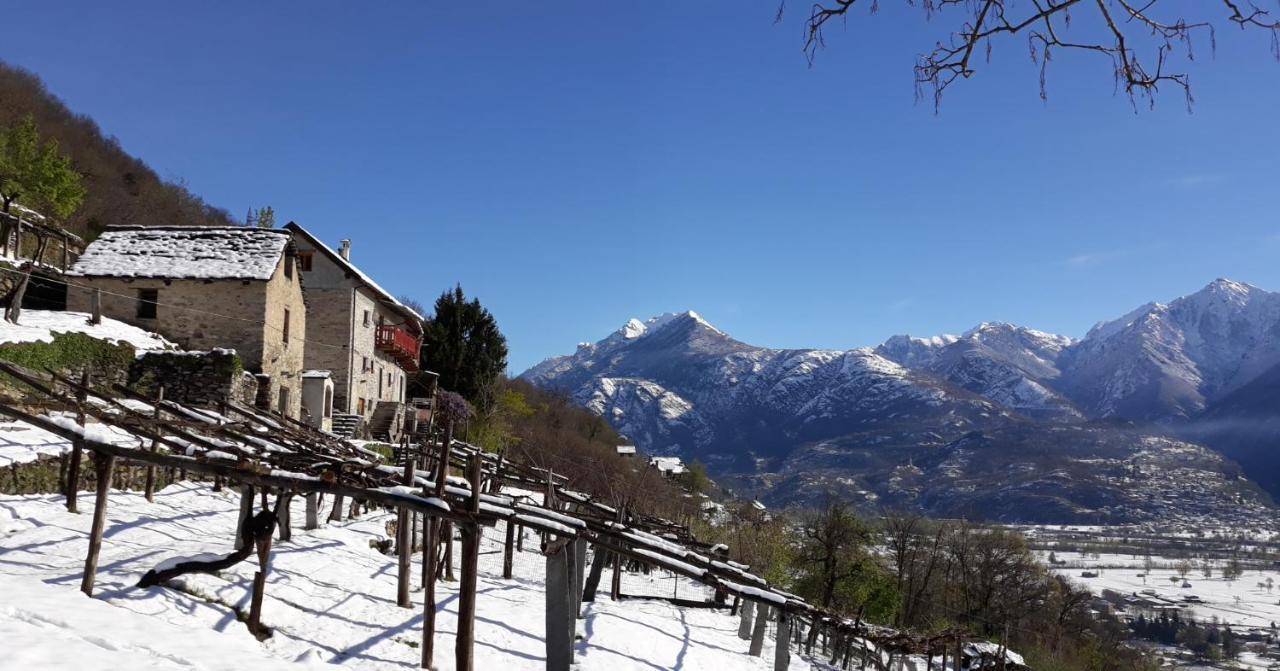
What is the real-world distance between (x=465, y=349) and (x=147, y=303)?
1001 inches

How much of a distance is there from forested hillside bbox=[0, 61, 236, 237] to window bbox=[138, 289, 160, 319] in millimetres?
23517

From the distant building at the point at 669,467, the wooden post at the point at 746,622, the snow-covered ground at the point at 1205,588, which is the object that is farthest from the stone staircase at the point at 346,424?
the snow-covered ground at the point at 1205,588

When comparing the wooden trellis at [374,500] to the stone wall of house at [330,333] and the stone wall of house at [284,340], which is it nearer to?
the stone wall of house at [284,340]

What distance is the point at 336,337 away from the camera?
126ft

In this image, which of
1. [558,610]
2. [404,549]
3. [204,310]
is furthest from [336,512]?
[204,310]

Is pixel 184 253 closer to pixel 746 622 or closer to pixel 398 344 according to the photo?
pixel 398 344

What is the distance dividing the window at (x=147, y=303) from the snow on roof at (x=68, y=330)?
133 centimetres

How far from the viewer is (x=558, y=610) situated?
12203 millimetres

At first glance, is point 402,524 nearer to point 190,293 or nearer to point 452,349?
point 190,293

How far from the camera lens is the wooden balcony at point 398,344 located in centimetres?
4272

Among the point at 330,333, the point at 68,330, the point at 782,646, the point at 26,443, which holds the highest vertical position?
the point at 330,333

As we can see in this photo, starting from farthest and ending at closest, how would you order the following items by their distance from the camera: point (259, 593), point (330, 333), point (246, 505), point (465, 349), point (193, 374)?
point (465, 349), point (330, 333), point (193, 374), point (246, 505), point (259, 593)

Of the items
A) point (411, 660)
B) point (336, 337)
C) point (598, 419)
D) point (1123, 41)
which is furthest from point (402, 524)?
point (598, 419)

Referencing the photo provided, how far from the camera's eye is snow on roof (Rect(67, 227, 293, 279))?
2872cm
